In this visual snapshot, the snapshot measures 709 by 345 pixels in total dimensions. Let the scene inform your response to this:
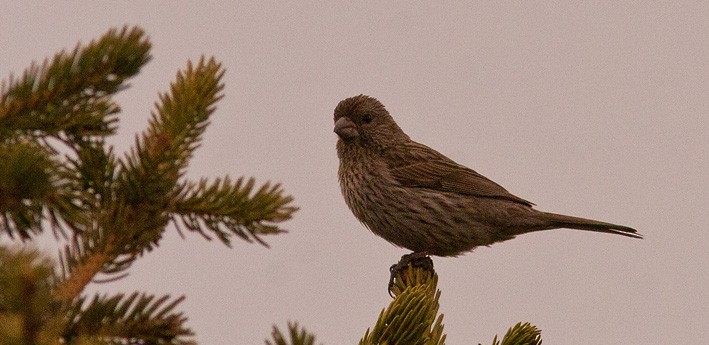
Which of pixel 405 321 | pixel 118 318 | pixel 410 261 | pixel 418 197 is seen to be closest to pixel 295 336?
pixel 118 318

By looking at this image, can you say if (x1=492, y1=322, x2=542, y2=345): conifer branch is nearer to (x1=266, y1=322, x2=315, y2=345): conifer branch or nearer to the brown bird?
(x1=266, y1=322, x2=315, y2=345): conifer branch

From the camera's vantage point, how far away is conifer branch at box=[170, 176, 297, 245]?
5.95ft

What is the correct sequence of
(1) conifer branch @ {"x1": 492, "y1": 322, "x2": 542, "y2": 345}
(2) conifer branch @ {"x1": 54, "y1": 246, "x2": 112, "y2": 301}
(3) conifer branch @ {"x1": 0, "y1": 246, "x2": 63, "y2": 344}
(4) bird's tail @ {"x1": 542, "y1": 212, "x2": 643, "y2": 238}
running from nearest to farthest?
(3) conifer branch @ {"x1": 0, "y1": 246, "x2": 63, "y2": 344} < (2) conifer branch @ {"x1": 54, "y1": 246, "x2": 112, "y2": 301} < (1) conifer branch @ {"x1": 492, "y1": 322, "x2": 542, "y2": 345} < (4) bird's tail @ {"x1": 542, "y1": 212, "x2": 643, "y2": 238}

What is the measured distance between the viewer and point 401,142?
753 cm

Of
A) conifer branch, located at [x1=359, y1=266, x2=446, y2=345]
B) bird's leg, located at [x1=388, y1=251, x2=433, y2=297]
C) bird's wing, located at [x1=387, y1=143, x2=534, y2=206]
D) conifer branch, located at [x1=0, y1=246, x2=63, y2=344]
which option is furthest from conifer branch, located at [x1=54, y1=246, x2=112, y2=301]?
bird's wing, located at [x1=387, y1=143, x2=534, y2=206]

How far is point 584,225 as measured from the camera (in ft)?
22.5

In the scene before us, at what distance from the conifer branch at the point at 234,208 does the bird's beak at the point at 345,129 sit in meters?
5.19

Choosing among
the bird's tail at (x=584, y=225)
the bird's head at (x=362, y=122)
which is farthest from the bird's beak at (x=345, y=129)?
the bird's tail at (x=584, y=225)

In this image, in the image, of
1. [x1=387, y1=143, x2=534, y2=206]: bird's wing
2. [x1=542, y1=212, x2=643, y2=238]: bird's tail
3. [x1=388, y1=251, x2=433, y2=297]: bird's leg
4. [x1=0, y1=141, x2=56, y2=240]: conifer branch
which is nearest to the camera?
[x1=0, y1=141, x2=56, y2=240]: conifer branch

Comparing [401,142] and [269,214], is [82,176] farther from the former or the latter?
[401,142]

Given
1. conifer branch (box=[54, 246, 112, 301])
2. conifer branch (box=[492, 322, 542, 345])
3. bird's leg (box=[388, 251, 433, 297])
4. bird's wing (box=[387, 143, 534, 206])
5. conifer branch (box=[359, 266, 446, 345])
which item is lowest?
conifer branch (box=[54, 246, 112, 301])

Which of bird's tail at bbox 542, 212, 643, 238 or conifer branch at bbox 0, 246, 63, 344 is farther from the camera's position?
bird's tail at bbox 542, 212, 643, 238

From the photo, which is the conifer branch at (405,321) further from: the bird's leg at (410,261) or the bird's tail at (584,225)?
the bird's tail at (584,225)

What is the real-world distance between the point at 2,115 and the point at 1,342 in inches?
26.2
